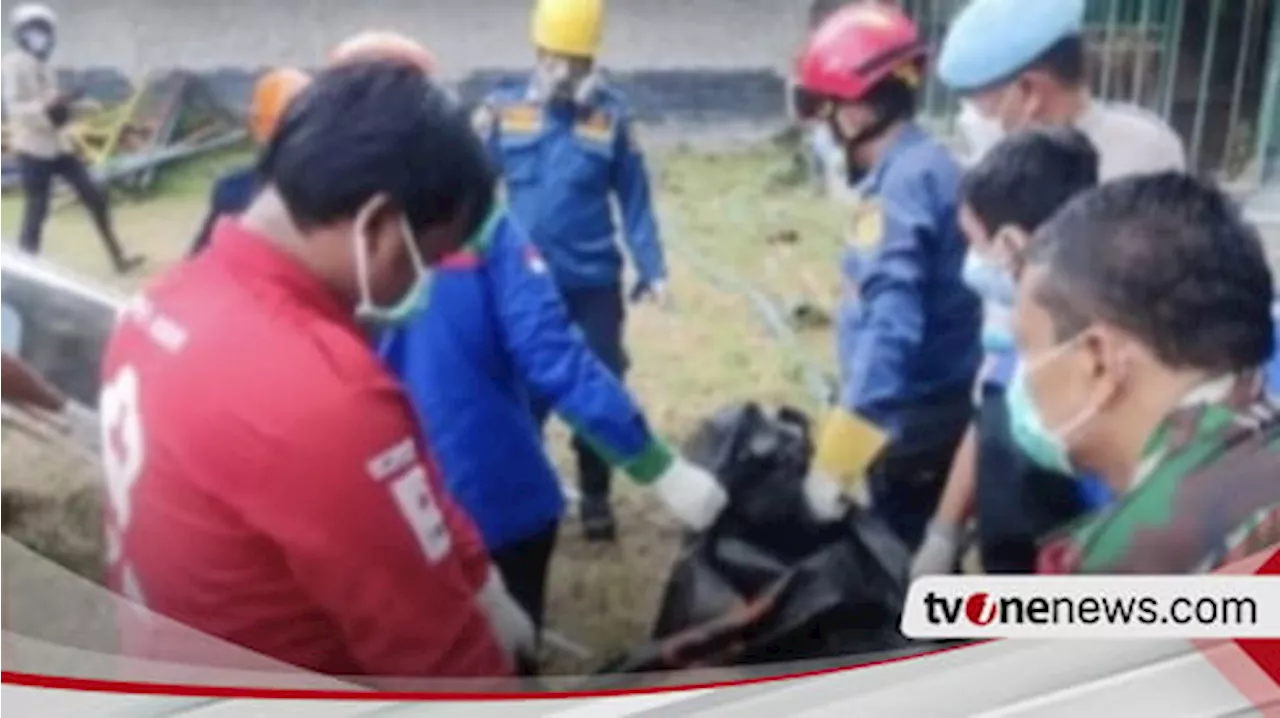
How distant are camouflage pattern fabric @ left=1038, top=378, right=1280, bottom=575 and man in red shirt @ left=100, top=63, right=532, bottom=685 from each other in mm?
617

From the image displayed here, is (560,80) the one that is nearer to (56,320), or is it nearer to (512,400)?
(512,400)

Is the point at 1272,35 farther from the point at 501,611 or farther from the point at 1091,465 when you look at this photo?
the point at 501,611

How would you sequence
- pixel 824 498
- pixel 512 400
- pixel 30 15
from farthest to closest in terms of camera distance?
pixel 824 498 → pixel 512 400 → pixel 30 15

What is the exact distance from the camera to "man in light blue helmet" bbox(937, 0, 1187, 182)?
59.6 inches

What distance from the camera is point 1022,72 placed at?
1.53m

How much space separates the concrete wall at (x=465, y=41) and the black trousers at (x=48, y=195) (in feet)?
0.21

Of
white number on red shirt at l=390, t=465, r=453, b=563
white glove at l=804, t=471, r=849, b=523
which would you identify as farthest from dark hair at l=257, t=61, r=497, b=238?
white glove at l=804, t=471, r=849, b=523

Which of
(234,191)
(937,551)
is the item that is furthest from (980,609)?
(234,191)

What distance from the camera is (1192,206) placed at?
1574 millimetres

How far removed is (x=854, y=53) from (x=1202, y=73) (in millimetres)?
332

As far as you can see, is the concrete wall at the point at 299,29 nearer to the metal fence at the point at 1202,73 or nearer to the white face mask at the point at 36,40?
the white face mask at the point at 36,40

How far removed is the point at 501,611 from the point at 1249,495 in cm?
72

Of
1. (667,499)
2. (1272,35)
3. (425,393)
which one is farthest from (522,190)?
(1272,35)

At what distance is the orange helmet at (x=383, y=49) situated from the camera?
1.40 m
